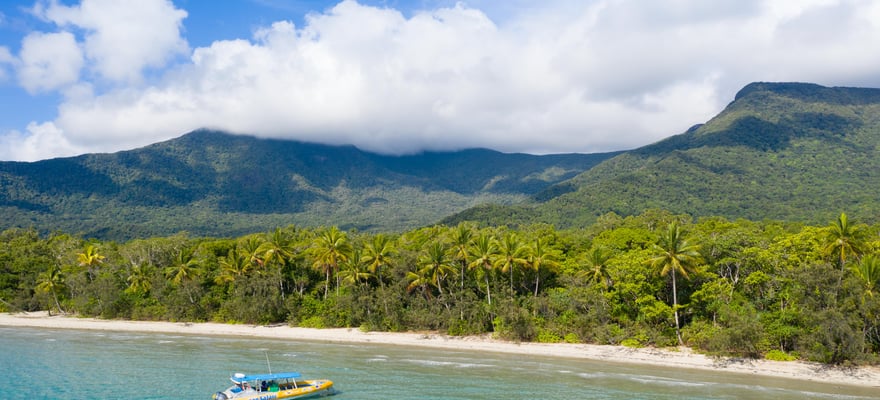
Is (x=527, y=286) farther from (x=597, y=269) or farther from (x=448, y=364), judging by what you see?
(x=448, y=364)

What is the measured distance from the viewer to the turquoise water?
122 feet

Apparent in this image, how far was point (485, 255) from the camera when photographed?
183 feet

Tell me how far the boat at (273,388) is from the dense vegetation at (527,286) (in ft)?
72.0

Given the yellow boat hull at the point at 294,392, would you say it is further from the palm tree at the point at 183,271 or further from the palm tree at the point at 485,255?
the palm tree at the point at 183,271

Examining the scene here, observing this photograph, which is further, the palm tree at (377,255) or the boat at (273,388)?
the palm tree at (377,255)

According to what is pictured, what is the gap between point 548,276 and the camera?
196ft

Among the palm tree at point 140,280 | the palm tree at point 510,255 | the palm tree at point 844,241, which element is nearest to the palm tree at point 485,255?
the palm tree at point 510,255

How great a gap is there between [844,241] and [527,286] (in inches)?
1122

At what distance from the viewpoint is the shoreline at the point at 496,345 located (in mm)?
41413

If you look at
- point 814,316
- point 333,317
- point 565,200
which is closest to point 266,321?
point 333,317

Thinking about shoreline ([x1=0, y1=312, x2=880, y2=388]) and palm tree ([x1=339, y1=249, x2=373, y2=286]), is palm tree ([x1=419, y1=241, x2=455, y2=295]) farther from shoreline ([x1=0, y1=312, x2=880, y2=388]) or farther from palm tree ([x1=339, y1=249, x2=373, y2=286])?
palm tree ([x1=339, y1=249, x2=373, y2=286])

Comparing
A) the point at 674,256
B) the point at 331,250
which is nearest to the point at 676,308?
the point at 674,256

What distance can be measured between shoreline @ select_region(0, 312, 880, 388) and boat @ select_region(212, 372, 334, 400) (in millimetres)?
19331

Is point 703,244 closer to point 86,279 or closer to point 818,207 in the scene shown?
point 86,279
